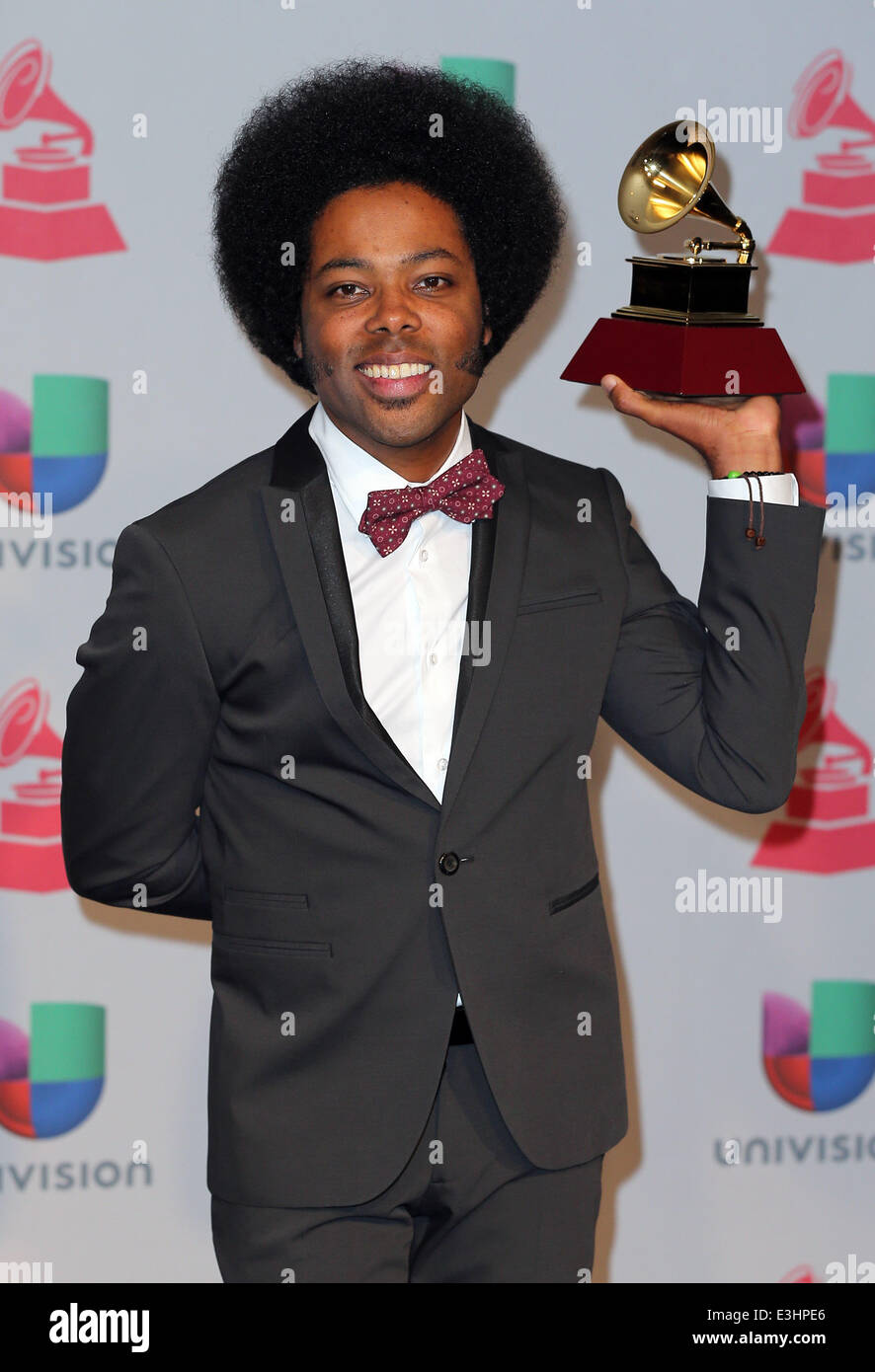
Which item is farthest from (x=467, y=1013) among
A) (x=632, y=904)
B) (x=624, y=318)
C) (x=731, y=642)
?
(x=632, y=904)

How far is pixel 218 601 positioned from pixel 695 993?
1805mm

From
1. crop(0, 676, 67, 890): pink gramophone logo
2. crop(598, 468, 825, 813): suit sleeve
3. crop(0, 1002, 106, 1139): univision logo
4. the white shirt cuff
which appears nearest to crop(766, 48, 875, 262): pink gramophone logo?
crop(598, 468, 825, 813): suit sleeve

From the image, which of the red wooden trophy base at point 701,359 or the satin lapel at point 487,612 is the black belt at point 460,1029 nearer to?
the satin lapel at point 487,612

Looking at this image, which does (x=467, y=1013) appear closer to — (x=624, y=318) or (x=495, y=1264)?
(x=495, y=1264)

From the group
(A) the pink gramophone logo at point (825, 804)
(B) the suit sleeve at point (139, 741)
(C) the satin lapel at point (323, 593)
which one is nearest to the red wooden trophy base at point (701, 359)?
(C) the satin lapel at point (323, 593)

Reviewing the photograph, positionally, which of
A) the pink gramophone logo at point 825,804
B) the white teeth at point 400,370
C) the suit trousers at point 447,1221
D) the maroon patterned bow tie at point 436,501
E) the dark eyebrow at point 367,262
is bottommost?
the suit trousers at point 447,1221

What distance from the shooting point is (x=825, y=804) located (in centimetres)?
365

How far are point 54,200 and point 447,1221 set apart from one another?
1.96 meters

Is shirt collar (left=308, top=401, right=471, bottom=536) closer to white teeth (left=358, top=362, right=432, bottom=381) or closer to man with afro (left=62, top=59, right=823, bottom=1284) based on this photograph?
man with afro (left=62, top=59, right=823, bottom=1284)

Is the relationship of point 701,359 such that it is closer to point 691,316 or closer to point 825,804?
point 691,316

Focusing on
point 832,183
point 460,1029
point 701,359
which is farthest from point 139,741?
point 832,183

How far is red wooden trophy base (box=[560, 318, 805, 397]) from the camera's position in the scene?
2.36 metres

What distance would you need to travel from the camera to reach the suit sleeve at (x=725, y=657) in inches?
91.0

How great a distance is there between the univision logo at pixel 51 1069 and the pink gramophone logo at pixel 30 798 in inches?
10.8
